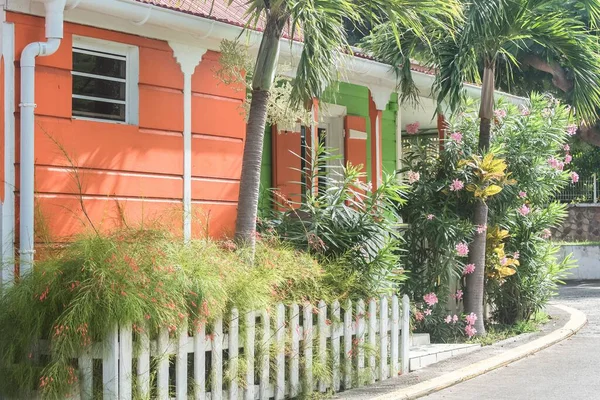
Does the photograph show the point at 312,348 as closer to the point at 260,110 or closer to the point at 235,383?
the point at 235,383

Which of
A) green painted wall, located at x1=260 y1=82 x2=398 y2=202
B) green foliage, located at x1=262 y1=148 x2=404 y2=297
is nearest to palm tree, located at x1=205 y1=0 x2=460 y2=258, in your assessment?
green foliage, located at x1=262 y1=148 x2=404 y2=297

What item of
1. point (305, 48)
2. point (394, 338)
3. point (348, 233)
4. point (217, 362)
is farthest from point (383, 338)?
point (305, 48)

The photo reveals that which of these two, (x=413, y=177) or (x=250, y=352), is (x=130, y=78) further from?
(x=413, y=177)

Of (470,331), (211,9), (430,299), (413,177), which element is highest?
(211,9)

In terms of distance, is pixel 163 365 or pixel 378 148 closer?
pixel 163 365

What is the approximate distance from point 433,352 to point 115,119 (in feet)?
14.3

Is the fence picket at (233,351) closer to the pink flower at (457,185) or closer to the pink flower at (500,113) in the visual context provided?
the pink flower at (457,185)

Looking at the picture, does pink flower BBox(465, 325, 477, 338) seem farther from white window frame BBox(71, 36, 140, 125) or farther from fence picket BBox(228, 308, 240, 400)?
fence picket BBox(228, 308, 240, 400)

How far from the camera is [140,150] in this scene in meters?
9.27

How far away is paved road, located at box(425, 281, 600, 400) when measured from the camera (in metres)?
8.59

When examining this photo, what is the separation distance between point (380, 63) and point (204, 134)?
10.9 ft

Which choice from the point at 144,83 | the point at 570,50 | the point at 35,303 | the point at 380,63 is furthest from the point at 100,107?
the point at 570,50

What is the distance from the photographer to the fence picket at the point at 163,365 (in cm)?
675

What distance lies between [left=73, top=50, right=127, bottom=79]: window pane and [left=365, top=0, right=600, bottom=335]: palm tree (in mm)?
3730
